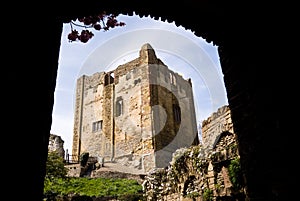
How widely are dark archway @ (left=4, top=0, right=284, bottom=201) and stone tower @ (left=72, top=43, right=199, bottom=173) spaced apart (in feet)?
66.8

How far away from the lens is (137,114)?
25.9m

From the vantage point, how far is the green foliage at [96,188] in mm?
14594

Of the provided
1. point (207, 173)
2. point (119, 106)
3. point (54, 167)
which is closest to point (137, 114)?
point (119, 106)

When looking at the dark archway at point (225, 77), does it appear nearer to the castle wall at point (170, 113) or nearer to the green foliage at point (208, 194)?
the green foliage at point (208, 194)

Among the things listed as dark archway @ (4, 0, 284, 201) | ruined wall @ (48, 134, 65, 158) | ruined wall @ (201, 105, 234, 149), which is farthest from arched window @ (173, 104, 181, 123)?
dark archway @ (4, 0, 284, 201)

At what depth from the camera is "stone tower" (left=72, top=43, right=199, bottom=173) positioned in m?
24.5

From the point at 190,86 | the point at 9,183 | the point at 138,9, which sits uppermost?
the point at 190,86

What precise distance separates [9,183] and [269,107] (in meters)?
2.09

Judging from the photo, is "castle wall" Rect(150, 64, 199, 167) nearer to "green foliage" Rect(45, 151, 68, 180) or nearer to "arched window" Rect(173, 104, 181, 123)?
"arched window" Rect(173, 104, 181, 123)

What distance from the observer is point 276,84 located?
2230 mm

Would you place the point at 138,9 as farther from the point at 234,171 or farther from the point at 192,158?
the point at 192,158

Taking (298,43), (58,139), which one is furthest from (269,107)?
(58,139)

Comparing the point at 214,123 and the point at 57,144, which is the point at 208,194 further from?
the point at 57,144

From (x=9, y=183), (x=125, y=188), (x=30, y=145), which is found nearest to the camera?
(x=9, y=183)
